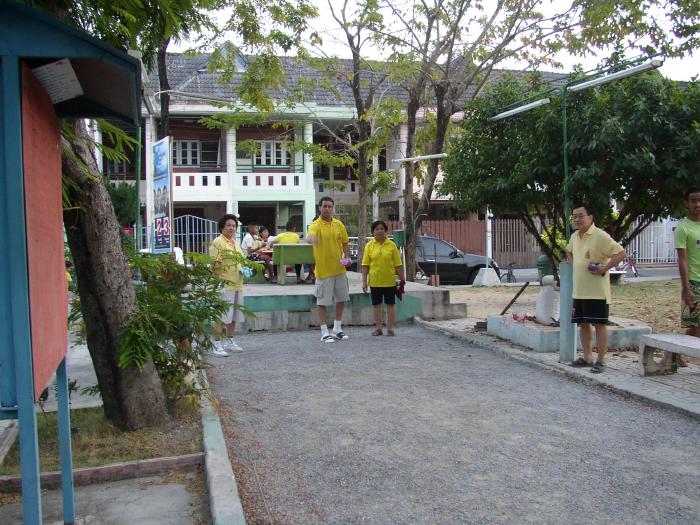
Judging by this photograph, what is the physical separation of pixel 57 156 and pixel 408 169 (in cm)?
1272

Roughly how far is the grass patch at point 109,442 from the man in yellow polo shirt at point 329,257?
428 cm

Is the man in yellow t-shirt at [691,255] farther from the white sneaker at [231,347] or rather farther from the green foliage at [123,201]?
the green foliage at [123,201]

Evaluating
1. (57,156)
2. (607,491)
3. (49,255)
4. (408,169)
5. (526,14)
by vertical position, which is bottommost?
(607,491)

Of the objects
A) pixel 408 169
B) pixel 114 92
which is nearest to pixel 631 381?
pixel 114 92

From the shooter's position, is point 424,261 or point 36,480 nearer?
point 36,480

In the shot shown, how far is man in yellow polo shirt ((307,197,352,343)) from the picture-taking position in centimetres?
919

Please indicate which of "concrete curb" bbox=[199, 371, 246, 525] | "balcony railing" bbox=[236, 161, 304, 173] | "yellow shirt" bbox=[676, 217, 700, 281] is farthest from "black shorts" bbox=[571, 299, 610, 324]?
"balcony railing" bbox=[236, 161, 304, 173]

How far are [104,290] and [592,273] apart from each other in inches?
181

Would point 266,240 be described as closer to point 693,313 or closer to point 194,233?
point 194,233

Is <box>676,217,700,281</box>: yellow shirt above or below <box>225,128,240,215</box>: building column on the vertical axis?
below

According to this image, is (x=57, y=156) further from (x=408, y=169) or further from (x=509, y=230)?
(x=509, y=230)

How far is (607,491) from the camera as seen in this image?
12.8 feet

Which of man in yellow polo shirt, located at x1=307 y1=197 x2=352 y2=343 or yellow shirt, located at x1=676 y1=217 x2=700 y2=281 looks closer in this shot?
yellow shirt, located at x1=676 y1=217 x2=700 y2=281

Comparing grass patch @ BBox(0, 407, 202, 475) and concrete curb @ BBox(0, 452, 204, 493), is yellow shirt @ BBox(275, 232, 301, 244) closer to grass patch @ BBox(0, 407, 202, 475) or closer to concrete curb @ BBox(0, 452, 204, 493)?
grass patch @ BBox(0, 407, 202, 475)
